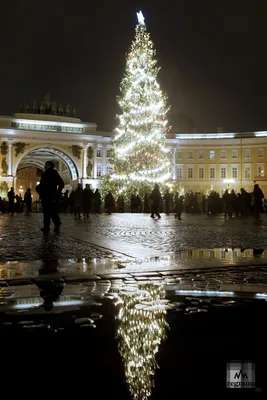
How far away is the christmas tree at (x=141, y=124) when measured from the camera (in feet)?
109

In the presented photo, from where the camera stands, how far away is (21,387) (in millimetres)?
1803

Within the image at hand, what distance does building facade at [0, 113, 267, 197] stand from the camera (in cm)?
6744

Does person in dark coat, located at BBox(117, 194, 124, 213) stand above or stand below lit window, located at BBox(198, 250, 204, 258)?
above

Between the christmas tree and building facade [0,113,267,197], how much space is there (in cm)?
3393

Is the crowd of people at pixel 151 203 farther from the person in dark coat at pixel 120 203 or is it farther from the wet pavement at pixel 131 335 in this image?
the wet pavement at pixel 131 335

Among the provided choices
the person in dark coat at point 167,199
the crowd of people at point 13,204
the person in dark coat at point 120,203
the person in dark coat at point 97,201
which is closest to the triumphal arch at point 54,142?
the crowd of people at point 13,204

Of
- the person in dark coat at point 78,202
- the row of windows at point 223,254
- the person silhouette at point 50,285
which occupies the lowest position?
the person silhouette at point 50,285

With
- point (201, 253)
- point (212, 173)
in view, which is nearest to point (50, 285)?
point (201, 253)

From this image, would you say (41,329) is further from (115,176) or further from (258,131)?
(258,131)

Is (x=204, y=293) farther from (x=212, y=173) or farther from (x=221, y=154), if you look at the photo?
(x=221, y=154)

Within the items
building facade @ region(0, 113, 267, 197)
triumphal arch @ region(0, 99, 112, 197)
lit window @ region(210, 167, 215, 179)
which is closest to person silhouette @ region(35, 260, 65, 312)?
triumphal arch @ region(0, 99, 112, 197)

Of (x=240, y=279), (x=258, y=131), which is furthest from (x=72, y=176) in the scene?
(x=240, y=279)

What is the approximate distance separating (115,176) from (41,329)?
3188 centimetres

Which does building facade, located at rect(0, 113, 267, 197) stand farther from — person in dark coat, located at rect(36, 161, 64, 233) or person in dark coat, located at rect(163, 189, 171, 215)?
person in dark coat, located at rect(36, 161, 64, 233)
